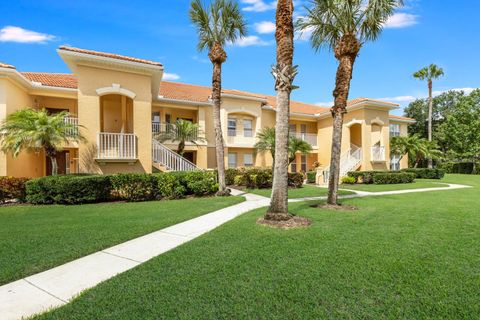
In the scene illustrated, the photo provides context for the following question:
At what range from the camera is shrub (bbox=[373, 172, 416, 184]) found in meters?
21.3

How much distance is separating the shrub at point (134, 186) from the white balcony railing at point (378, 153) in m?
19.9

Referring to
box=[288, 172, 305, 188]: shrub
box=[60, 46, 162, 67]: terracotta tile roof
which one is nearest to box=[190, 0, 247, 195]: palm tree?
box=[60, 46, 162, 67]: terracotta tile roof

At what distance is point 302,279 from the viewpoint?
4184mm

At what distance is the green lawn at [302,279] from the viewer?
133 inches

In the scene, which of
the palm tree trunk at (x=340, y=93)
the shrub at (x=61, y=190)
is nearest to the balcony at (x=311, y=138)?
the palm tree trunk at (x=340, y=93)

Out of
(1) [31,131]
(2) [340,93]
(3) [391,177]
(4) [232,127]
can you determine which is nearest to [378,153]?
(3) [391,177]

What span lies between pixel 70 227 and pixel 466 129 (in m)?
43.9

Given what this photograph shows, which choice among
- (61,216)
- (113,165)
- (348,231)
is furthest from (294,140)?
(61,216)

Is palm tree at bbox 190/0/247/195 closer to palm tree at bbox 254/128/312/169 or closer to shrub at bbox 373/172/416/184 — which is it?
palm tree at bbox 254/128/312/169

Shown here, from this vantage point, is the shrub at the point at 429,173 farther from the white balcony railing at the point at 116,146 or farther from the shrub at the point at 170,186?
the white balcony railing at the point at 116,146

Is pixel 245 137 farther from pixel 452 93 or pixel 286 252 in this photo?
pixel 452 93

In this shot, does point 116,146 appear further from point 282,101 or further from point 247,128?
point 247,128

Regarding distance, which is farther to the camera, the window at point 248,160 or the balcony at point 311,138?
the balcony at point 311,138

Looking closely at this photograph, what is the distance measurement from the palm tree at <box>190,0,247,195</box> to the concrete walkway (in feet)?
24.7
